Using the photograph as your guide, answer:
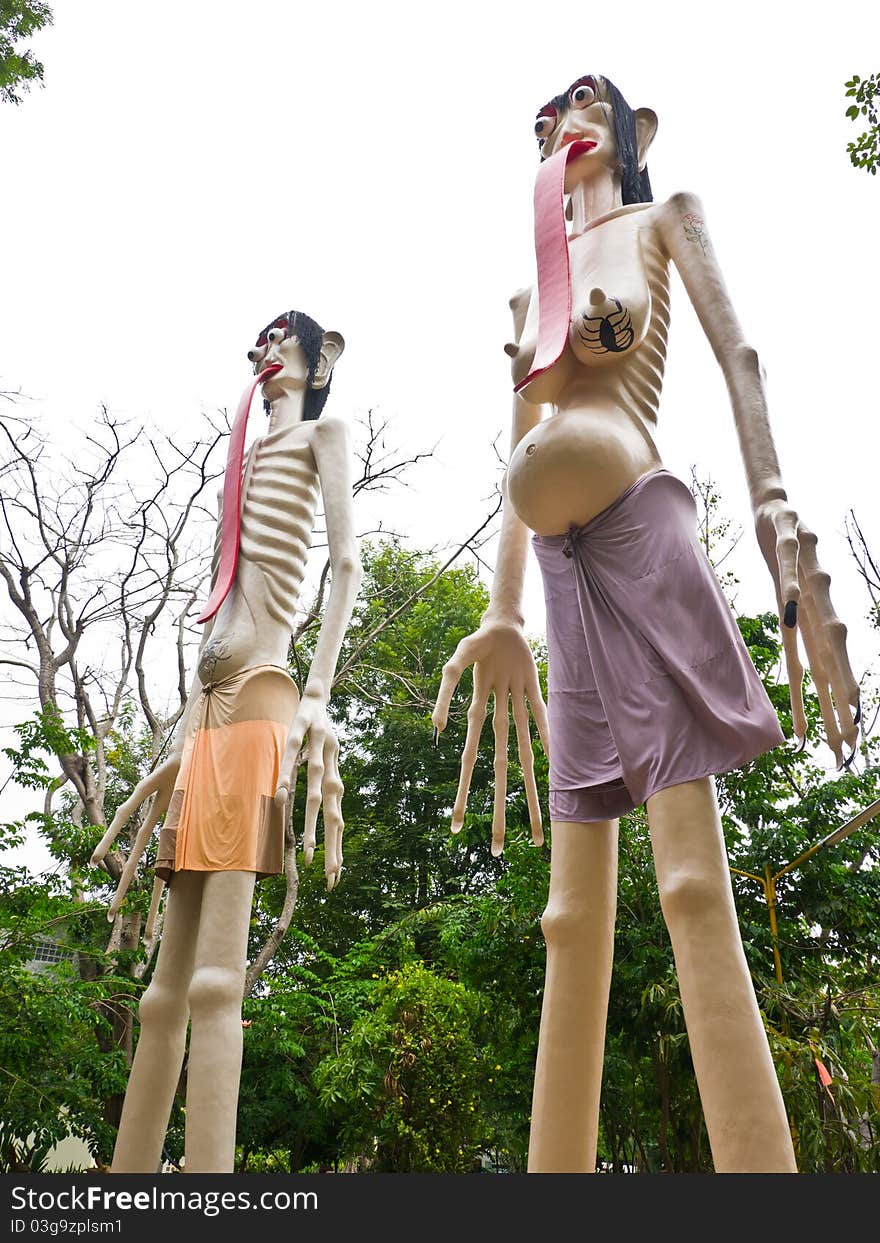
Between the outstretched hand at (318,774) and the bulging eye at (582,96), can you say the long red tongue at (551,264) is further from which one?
the outstretched hand at (318,774)

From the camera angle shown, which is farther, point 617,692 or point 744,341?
point 744,341

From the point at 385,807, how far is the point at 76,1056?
10078 mm

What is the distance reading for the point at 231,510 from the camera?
382 cm

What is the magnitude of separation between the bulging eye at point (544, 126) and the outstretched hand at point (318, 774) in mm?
1776

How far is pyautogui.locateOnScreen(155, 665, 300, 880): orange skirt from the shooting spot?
3.25 m

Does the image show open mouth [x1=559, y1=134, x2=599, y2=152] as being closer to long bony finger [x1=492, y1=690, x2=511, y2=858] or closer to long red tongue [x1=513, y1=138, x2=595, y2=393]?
long red tongue [x1=513, y1=138, x2=595, y2=393]

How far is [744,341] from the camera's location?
2582 mm

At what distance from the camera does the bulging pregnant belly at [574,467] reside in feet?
7.99

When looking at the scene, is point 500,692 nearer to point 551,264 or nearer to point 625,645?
point 625,645

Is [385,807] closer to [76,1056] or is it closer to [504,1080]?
[504,1080]

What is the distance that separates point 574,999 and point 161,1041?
1.46 meters

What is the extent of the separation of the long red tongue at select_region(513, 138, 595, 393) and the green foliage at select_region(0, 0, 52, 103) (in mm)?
4685

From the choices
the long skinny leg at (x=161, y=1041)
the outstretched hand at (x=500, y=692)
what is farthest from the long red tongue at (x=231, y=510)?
the outstretched hand at (x=500, y=692)

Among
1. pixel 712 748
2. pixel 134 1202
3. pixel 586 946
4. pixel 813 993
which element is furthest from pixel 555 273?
pixel 813 993
